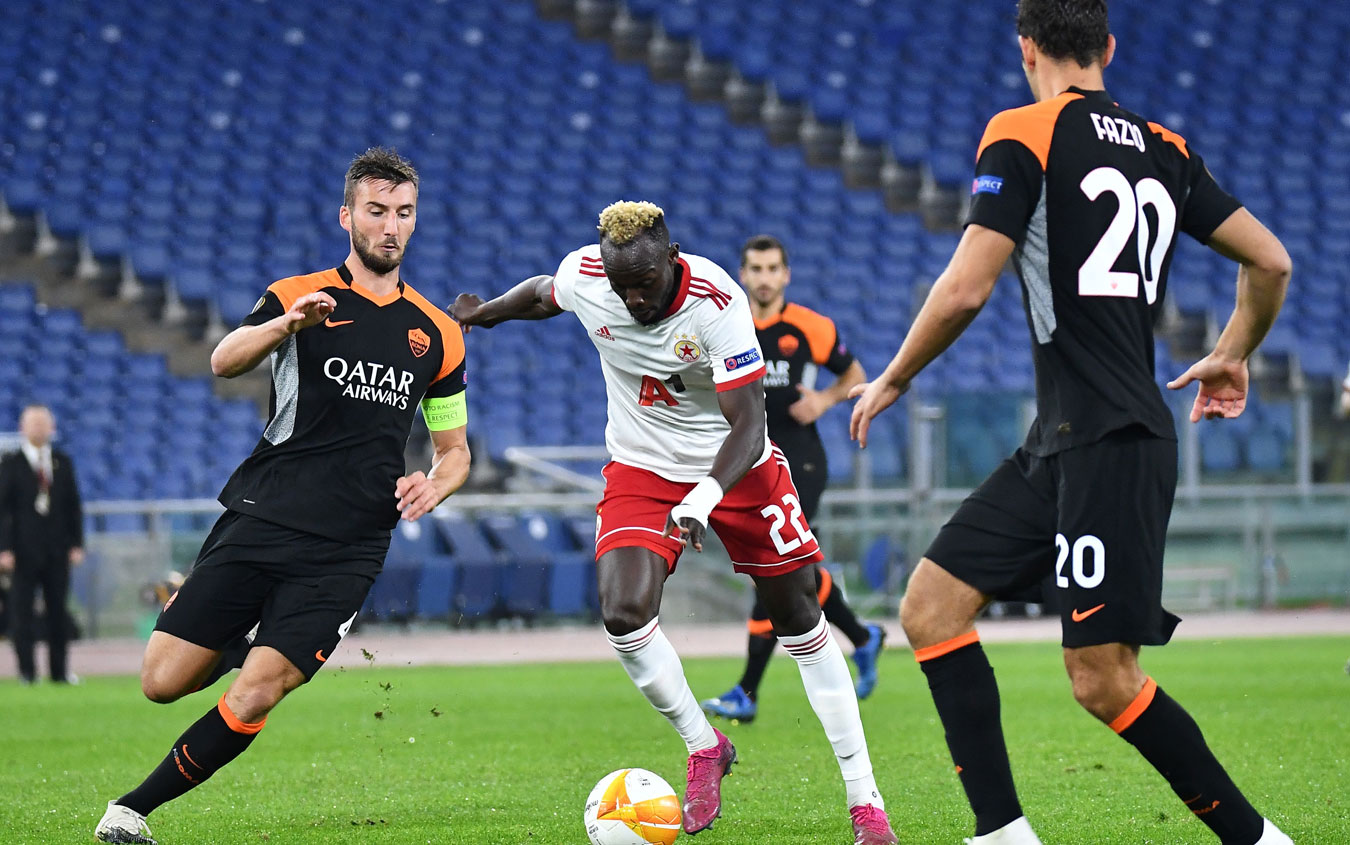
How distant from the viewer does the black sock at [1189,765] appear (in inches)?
150

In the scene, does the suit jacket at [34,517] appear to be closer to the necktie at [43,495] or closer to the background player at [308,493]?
the necktie at [43,495]

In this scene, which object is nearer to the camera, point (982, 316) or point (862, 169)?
point (982, 316)

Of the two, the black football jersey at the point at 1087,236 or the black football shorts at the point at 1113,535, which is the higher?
the black football jersey at the point at 1087,236

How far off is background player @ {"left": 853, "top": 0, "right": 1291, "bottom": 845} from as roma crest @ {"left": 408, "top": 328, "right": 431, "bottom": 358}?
1.94m

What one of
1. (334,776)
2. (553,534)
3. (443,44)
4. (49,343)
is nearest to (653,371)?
(334,776)

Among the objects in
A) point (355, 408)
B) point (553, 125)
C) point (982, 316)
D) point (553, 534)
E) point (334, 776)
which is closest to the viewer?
point (355, 408)

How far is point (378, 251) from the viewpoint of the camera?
5305mm

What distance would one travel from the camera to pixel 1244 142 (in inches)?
901

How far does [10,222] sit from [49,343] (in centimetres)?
216

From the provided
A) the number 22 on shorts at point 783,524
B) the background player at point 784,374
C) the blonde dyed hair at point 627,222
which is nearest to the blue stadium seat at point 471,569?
the background player at point 784,374

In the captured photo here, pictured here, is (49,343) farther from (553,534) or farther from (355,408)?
(355,408)

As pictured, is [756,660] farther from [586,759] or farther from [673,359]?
[673,359]

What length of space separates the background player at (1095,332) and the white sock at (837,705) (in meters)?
0.97

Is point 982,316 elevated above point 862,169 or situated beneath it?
situated beneath
